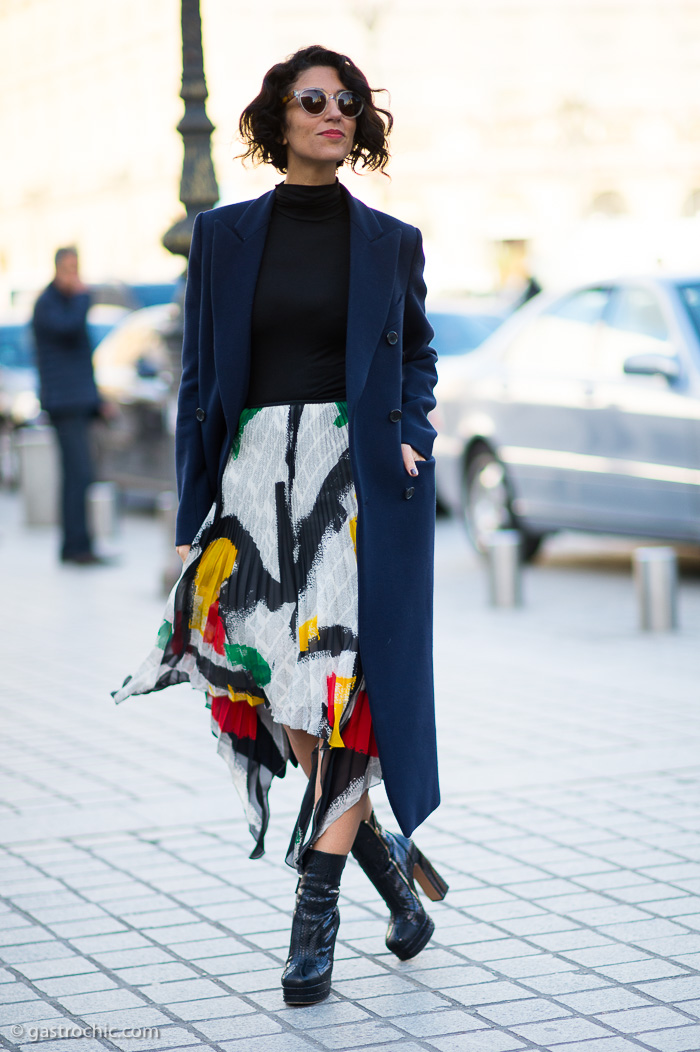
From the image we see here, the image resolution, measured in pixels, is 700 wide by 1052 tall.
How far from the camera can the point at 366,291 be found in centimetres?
355

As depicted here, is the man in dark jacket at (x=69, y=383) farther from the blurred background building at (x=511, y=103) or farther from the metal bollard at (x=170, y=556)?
the blurred background building at (x=511, y=103)

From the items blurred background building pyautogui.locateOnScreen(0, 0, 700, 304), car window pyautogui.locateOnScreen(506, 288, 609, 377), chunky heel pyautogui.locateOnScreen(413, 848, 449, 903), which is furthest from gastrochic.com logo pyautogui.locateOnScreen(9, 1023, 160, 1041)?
blurred background building pyautogui.locateOnScreen(0, 0, 700, 304)

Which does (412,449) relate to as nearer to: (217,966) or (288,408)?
(288,408)

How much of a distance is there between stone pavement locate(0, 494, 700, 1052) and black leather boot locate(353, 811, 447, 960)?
6cm

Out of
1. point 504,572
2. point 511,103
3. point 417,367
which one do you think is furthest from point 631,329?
point 511,103

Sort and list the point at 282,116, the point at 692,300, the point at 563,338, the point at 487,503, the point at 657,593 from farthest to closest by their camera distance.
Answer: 1. the point at 487,503
2. the point at 563,338
3. the point at 692,300
4. the point at 657,593
5. the point at 282,116

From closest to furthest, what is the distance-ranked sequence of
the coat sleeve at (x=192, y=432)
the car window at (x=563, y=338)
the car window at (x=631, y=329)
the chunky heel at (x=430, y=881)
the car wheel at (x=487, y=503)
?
1. the coat sleeve at (x=192, y=432)
2. the chunky heel at (x=430, y=881)
3. the car window at (x=631, y=329)
4. the car window at (x=563, y=338)
5. the car wheel at (x=487, y=503)

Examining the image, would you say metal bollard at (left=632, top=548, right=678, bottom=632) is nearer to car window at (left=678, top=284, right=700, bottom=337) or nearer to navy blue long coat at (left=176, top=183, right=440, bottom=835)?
car window at (left=678, top=284, right=700, bottom=337)

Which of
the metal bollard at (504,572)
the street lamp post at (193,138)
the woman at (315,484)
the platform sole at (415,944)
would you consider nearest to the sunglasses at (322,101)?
the woman at (315,484)

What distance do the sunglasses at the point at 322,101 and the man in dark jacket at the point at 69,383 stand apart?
7542 mm

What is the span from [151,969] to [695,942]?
46.7 inches

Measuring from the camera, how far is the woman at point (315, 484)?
3.53 metres

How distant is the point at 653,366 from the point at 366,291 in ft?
19.1

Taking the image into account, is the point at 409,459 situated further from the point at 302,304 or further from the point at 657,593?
the point at 657,593
